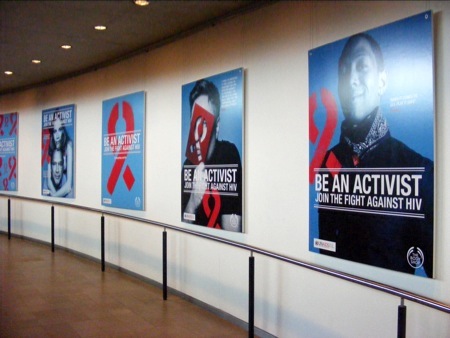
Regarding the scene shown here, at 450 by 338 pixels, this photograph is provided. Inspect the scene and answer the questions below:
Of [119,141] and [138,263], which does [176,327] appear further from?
[119,141]

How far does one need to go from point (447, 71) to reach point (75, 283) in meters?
5.24

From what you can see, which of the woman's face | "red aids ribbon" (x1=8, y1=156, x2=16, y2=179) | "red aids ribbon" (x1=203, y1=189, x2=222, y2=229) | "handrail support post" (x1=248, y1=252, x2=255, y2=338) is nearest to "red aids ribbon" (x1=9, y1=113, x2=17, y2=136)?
"red aids ribbon" (x1=8, y1=156, x2=16, y2=179)

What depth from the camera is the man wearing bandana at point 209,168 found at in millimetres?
4918

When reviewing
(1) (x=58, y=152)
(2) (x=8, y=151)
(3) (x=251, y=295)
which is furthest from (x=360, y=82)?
(2) (x=8, y=151)

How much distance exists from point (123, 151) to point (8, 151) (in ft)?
16.1

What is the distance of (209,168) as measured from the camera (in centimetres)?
529

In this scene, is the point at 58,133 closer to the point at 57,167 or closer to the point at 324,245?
the point at 57,167

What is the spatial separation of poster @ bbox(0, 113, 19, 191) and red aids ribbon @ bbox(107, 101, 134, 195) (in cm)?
418

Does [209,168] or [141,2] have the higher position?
[141,2]

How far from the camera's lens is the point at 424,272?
2.99 meters

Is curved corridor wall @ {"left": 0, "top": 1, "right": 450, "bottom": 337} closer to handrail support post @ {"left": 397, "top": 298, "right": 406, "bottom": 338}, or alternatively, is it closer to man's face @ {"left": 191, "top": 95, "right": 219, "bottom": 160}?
man's face @ {"left": 191, "top": 95, "right": 219, "bottom": 160}

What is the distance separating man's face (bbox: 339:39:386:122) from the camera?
337cm

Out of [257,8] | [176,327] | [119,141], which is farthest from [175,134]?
[176,327]

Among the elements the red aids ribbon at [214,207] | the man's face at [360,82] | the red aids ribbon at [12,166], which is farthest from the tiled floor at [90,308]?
the red aids ribbon at [12,166]
